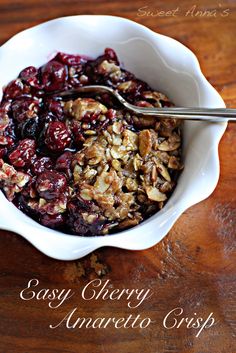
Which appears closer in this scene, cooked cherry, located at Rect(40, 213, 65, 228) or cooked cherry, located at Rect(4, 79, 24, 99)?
cooked cherry, located at Rect(40, 213, 65, 228)

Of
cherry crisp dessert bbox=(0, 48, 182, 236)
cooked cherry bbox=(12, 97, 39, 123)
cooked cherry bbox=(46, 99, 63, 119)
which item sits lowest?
cherry crisp dessert bbox=(0, 48, 182, 236)

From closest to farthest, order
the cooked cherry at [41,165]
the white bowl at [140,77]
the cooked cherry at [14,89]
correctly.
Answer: the white bowl at [140,77], the cooked cherry at [41,165], the cooked cherry at [14,89]

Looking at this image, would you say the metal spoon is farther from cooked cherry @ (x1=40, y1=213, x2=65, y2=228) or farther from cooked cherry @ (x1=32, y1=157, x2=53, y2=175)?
cooked cherry @ (x1=40, y1=213, x2=65, y2=228)

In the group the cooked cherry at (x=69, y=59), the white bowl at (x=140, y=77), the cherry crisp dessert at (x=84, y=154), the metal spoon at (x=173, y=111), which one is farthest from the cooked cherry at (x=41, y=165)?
the cooked cherry at (x=69, y=59)

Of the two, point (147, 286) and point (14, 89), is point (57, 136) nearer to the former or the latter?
point (14, 89)

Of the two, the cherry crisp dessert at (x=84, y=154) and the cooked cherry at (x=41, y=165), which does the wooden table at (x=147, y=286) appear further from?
the cooked cherry at (x=41, y=165)

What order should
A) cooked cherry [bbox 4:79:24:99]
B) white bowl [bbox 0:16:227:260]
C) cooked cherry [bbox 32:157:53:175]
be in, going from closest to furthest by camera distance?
white bowl [bbox 0:16:227:260], cooked cherry [bbox 32:157:53:175], cooked cherry [bbox 4:79:24:99]

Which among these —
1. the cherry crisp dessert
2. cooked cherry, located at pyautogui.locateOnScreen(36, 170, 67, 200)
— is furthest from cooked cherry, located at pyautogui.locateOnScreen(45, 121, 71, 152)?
cooked cherry, located at pyautogui.locateOnScreen(36, 170, 67, 200)
